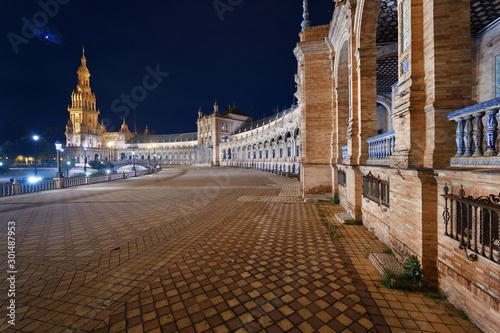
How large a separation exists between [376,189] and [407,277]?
8.77ft

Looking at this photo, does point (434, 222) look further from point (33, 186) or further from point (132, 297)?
point (33, 186)

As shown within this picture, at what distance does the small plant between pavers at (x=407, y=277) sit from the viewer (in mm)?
3662

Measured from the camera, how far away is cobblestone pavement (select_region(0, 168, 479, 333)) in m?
2.93

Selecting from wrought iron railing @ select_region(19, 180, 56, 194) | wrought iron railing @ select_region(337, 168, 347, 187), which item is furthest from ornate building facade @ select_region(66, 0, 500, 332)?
wrought iron railing @ select_region(19, 180, 56, 194)

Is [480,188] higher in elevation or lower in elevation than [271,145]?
lower

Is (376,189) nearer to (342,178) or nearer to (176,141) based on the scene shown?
→ (342,178)

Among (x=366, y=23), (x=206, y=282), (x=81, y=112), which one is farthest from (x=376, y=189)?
(x=81, y=112)

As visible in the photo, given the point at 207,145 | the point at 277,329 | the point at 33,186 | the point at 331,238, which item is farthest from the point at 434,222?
the point at 207,145

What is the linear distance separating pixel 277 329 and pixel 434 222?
3.14 meters

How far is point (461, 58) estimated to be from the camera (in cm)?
374

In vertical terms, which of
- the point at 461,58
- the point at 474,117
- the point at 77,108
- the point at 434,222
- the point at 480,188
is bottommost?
the point at 434,222

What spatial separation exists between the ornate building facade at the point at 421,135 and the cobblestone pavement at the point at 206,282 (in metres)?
0.80

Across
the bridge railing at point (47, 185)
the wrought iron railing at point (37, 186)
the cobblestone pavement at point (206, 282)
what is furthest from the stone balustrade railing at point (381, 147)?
the wrought iron railing at point (37, 186)

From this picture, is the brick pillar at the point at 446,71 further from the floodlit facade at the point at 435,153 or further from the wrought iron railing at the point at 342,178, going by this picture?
the wrought iron railing at the point at 342,178
